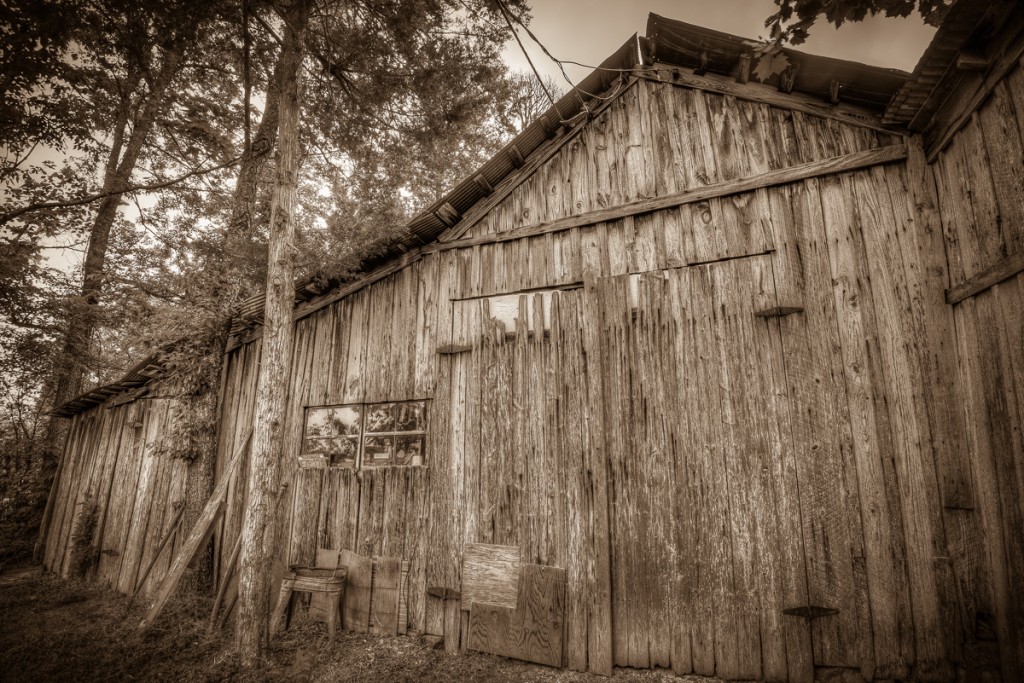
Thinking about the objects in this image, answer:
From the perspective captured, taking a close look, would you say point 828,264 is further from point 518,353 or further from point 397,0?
point 397,0

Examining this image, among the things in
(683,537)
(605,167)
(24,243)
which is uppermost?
(24,243)

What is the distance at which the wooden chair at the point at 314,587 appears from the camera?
488 centimetres

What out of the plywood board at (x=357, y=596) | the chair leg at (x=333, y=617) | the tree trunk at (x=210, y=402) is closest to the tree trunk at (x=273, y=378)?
the chair leg at (x=333, y=617)

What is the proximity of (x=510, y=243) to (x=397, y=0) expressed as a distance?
4143 mm

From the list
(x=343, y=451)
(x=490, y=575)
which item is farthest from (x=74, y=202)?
(x=490, y=575)

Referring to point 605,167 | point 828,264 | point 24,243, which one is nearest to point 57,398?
point 24,243

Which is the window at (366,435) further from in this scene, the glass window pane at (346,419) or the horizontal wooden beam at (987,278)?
the horizontal wooden beam at (987,278)

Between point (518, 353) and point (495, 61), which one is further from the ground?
point (495, 61)

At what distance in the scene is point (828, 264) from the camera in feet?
13.6

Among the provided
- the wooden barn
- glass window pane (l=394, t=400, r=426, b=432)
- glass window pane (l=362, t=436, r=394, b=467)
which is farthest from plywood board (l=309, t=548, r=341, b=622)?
glass window pane (l=394, t=400, r=426, b=432)

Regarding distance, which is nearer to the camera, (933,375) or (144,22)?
(933,375)

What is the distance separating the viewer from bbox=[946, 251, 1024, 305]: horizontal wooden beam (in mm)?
2900

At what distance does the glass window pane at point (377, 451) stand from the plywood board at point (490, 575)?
153cm

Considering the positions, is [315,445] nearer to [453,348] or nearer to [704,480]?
[453,348]
